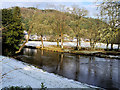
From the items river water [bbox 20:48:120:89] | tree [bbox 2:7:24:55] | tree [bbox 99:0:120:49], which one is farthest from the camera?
tree [bbox 2:7:24:55]

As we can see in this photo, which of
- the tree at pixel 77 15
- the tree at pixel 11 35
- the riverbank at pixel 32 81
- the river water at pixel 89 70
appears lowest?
the river water at pixel 89 70

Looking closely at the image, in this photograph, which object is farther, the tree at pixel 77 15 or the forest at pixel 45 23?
the tree at pixel 77 15

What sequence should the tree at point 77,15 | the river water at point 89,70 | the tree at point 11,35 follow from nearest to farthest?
1. the river water at point 89,70
2. the tree at point 11,35
3. the tree at point 77,15

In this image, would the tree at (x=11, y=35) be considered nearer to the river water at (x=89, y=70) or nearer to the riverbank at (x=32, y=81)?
the river water at (x=89, y=70)

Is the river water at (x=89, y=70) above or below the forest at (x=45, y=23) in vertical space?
below

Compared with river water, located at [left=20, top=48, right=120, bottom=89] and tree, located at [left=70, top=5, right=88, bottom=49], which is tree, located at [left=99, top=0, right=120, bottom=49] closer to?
river water, located at [left=20, top=48, right=120, bottom=89]

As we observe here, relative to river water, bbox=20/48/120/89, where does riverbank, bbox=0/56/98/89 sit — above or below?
above

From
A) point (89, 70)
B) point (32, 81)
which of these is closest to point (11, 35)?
point (89, 70)

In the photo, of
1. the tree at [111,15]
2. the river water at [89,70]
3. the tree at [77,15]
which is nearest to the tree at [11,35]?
the river water at [89,70]

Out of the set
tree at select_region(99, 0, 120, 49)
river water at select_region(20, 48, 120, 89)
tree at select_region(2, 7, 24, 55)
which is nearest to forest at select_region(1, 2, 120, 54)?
tree at select_region(2, 7, 24, 55)

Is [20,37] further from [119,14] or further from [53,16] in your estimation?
[119,14]

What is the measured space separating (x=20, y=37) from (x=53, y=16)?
1671cm

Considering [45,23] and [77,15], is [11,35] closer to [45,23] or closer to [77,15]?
[45,23]

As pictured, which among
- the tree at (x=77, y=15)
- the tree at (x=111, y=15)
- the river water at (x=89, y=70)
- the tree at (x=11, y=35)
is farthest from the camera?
the tree at (x=77, y=15)
